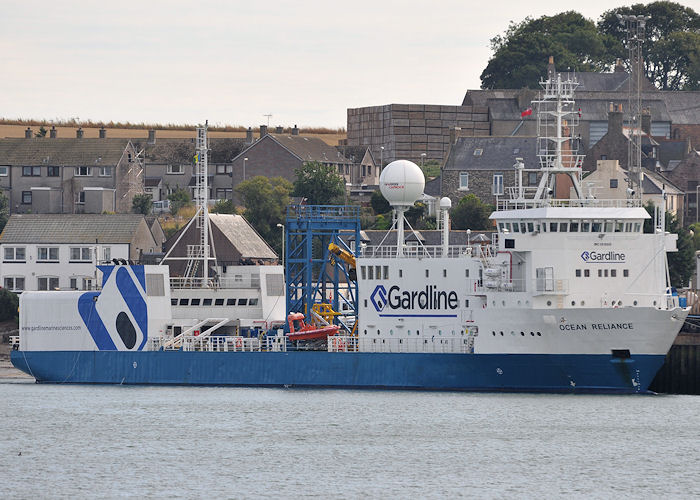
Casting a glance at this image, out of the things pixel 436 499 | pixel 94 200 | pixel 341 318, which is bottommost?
pixel 436 499

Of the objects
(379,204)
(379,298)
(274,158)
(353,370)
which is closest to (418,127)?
(274,158)

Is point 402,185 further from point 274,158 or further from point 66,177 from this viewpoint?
point 274,158

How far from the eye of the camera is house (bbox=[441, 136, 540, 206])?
309 ft

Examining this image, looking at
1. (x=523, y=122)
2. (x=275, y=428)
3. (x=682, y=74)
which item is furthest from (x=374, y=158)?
(x=275, y=428)

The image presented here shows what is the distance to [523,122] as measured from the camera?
113 meters

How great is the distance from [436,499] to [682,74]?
4189 inches

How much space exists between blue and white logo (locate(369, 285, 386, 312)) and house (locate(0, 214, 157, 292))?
95.4 feet

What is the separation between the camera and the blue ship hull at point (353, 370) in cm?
5097

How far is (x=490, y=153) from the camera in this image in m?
95.2

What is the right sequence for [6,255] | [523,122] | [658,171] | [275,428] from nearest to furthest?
[275,428] < [6,255] < [658,171] < [523,122]

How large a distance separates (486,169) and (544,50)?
130ft

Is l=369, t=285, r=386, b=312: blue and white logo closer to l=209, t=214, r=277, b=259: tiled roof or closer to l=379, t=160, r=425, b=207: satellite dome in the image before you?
l=379, t=160, r=425, b=207: satellite dome

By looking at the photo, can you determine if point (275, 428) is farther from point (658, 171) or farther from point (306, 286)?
point (658, 171)

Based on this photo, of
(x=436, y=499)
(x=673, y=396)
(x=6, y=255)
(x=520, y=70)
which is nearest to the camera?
(x=436, y=499)
